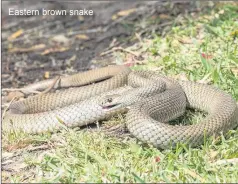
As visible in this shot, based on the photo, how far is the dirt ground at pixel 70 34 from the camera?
33.2ft

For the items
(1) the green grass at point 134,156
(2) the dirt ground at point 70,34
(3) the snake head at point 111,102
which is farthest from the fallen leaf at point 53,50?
(3) the snake head at point 111,102

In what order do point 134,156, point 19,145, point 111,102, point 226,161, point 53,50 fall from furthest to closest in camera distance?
1. point 53,50
2. point 111,102
3. point 19,145
4. point 134,156
5. point 226,161

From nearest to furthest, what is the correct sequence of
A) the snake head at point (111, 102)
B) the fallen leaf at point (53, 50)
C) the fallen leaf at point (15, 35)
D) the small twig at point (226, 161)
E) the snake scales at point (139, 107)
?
the small twig at point (226, 161) < the snake scales at point (139, 107) < the snake head at point (111, 102) < the fallen leaf at point (53, 50) < the fallen leaf at point (15, 35)

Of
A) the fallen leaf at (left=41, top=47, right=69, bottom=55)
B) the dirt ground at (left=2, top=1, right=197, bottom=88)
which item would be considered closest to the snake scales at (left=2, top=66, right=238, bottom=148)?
the dirt ground at (left=2, top=1, right=197, bottom=88)

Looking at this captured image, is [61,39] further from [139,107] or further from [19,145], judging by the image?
[139,107]

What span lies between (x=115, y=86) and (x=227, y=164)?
261 cm

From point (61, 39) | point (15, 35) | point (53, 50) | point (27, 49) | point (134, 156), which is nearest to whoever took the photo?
point (134, 156)

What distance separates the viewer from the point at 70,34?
11625 millimetres

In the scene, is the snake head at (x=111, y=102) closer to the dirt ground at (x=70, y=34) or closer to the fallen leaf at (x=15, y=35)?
the dirt ground at (x=70, y=34)

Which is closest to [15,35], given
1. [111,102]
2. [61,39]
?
[61,39]

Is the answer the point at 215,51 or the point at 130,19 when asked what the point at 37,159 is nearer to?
the point at 215,51

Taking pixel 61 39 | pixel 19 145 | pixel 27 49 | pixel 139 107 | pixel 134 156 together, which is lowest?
pixel 27 49

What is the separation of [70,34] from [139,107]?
5554 mm

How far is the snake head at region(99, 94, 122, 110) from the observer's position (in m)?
6.95
